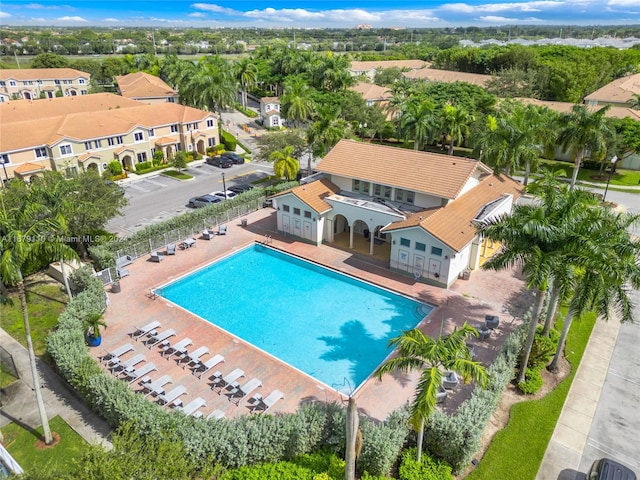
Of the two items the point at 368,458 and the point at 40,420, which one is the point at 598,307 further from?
the point at 40,420

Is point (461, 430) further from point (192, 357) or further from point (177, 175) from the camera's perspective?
point (177, 175)

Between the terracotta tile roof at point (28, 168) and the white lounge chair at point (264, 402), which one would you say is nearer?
the white lounge chair at point (264, 402)

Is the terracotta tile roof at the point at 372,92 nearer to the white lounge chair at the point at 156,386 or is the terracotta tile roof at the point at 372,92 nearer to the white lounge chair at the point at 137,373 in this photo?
the white lounge chair at the point at 137,373

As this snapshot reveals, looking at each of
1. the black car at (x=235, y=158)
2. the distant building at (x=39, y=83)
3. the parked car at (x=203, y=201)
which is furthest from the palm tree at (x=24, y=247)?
the distant building at (x=39, y=83)

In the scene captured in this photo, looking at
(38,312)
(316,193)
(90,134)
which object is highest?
(90,134)

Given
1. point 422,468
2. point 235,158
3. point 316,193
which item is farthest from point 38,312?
point 235,158

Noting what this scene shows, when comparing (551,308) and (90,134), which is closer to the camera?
(551,308)
